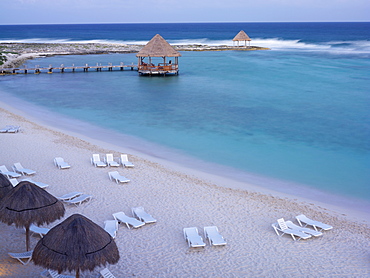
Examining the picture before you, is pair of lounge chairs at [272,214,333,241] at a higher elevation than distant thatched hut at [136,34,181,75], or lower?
lower

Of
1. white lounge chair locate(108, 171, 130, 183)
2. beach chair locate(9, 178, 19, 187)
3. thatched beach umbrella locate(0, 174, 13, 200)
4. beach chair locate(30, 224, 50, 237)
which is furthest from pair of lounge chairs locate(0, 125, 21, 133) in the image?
beach chair locate(30, 224, 50, 237)

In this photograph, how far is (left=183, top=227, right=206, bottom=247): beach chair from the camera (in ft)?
23.2

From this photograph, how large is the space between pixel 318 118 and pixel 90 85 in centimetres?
1549

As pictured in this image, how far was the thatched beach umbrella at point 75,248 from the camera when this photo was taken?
5.33 metres

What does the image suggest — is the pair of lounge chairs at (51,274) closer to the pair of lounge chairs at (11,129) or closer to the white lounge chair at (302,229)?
the white lounge chair at (302,229)

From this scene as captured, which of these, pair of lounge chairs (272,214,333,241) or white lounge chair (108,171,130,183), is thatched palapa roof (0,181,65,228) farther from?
pair of lounge chairs (272,214,333,241)

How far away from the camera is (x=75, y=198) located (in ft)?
28.9

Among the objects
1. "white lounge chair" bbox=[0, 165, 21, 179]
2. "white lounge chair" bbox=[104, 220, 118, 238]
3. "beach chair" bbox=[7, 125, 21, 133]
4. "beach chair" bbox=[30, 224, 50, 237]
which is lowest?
"white lounge chair" bbox=[104, 220, 118, 238]

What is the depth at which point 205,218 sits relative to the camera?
8.42 meters

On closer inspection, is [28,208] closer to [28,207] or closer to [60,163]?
[28,207]

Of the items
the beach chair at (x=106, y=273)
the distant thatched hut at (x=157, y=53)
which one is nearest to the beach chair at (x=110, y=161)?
the beach chair at (x=106, y=273)

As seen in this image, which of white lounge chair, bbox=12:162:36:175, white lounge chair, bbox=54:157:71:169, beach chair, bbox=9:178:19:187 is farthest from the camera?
white lounge chair, bbox=54:157:71:169

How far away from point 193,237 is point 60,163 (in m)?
5.41

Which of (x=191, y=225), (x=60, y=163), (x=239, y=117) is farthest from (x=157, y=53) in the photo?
(x=191, y=225)
